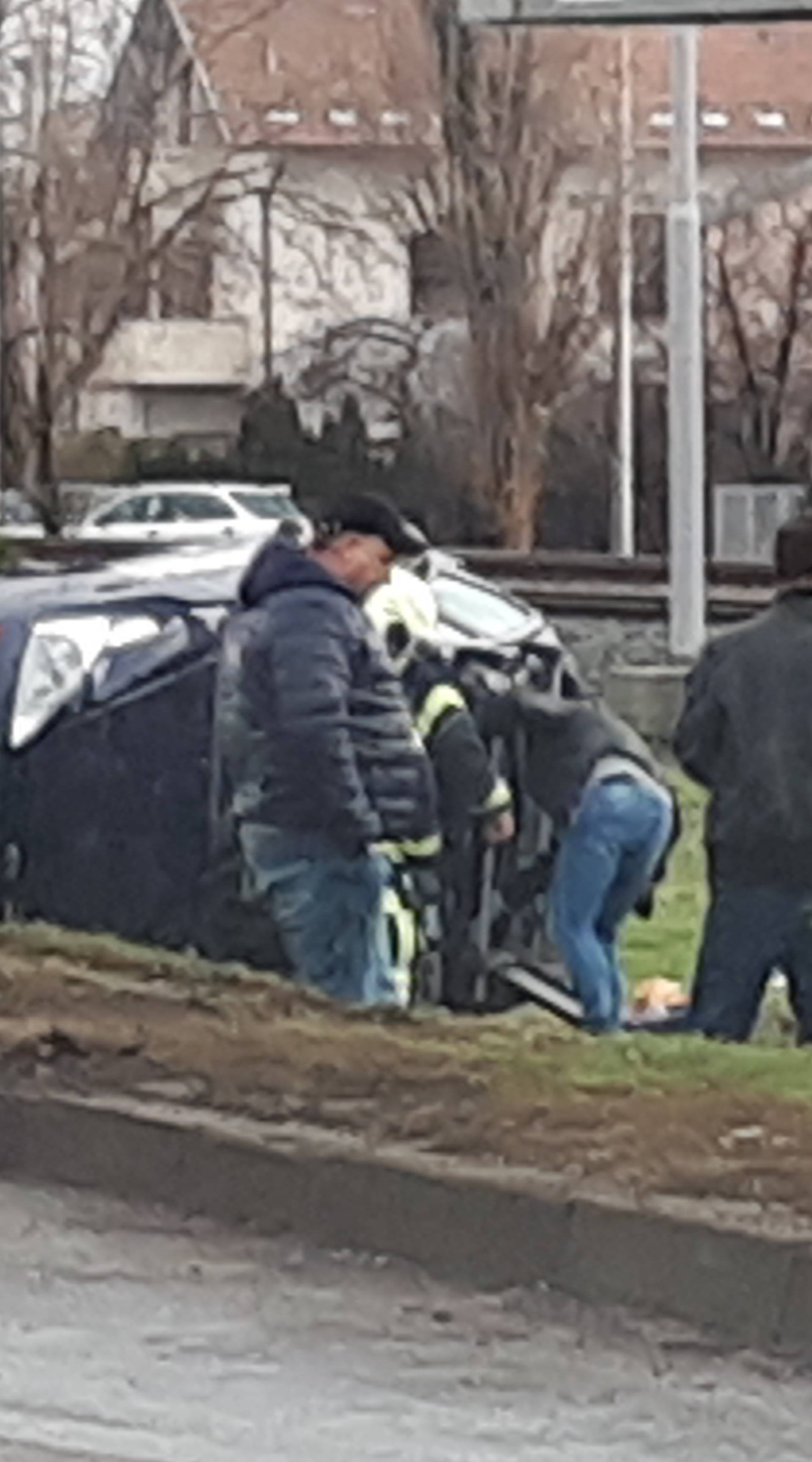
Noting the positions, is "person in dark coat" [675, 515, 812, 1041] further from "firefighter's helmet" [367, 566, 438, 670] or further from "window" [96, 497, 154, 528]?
"window" [96, 497, 154, 528]

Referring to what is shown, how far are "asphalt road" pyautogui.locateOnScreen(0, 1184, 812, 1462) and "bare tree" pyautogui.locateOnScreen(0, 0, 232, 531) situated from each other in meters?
40.3

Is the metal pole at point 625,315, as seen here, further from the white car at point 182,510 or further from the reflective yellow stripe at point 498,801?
the reflective yellow stripe at point 498,801

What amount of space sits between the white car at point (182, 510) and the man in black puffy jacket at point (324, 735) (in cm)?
3514

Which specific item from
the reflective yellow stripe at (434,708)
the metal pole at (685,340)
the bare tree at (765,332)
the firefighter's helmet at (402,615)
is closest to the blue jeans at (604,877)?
the reflective yellow stripe at (434,708)

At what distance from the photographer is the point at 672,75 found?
107 ft

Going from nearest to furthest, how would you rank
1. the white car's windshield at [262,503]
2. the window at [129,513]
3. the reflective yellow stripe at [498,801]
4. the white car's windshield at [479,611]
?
the reflective yellow stripe at [498,801], the white car's windshield at [479,611], the white car's windshield at [262,503], the window at [129,513]

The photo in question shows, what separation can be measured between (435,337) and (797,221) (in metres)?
5.87

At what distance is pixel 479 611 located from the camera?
1198 cm

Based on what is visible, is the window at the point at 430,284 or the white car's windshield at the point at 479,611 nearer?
A: the white car's windshield at the point at 479,611

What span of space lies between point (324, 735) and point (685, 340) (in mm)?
21441

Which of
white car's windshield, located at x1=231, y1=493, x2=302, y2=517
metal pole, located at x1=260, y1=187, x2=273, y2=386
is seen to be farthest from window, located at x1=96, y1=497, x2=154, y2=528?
metal pole, located at x1=260, y1=187, x2=273, y2=386

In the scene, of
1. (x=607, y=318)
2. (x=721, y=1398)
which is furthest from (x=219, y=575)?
(x=607, y=318)

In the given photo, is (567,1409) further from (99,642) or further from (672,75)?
(672,75)

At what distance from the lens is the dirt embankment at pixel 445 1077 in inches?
317
